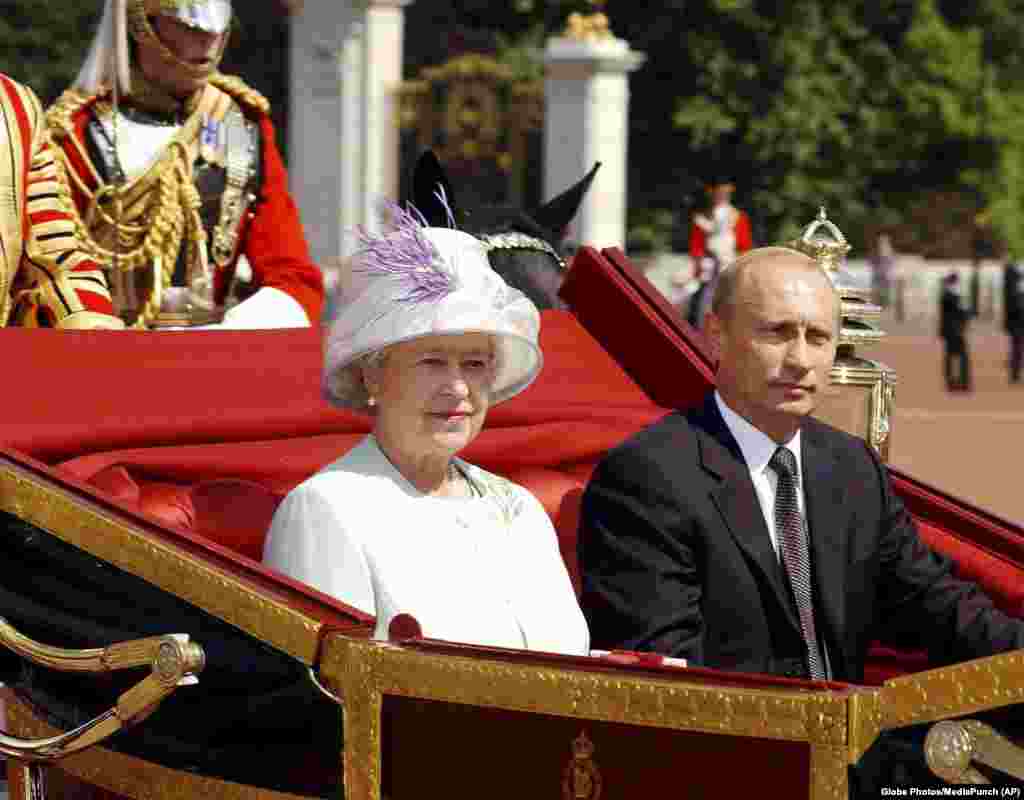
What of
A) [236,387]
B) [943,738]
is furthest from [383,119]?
[943,738]

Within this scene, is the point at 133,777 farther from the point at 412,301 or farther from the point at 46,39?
the point at 46,39

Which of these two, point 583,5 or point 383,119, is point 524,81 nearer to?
point 383,119

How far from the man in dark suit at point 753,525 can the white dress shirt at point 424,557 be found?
12cm

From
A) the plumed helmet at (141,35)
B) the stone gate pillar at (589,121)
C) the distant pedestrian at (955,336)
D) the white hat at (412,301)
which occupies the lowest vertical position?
the distant pedestrian at (955,336)

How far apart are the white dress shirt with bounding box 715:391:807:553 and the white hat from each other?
0.39m

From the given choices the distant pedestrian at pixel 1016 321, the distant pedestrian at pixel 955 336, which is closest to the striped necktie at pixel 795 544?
the distant pedestrian at pixel 955 336

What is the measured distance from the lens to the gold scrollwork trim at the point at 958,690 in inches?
117

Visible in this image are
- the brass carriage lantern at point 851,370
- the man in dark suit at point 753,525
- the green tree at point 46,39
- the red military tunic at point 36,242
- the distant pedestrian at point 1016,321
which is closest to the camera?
the man in dark suit at point 753,525

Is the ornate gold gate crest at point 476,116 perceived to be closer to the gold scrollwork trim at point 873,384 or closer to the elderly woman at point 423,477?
the gold scrollwork trim at point 873,384

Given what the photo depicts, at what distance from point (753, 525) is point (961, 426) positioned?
49.8 ft

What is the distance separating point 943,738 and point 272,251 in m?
4.44

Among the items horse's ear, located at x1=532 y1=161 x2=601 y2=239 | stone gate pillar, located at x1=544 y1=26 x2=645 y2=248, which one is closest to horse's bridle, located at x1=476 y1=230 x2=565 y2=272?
horse's ear, located at x1=532 y1=161 x2=601 y2=239


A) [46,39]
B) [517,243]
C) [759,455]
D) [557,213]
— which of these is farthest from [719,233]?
[46,39]

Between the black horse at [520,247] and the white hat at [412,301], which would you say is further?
the black horse at [520,247]
